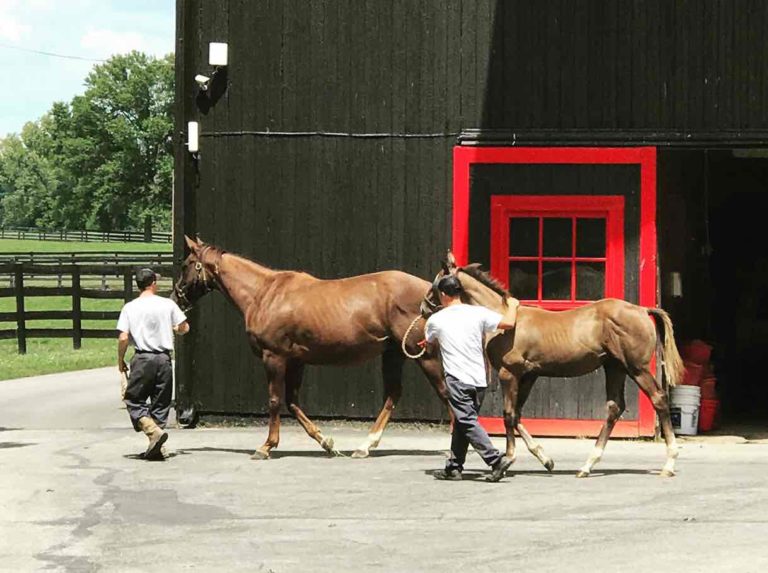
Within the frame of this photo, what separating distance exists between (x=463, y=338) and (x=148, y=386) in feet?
10.9

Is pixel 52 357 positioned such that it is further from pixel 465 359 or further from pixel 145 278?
pixel 465 359

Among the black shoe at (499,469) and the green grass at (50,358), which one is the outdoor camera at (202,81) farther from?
the green grass at (50,358)

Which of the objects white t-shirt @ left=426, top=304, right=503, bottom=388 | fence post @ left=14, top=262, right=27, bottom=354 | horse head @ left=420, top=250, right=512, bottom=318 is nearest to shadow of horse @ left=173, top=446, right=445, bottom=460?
horse head @ left=420, top=250, right=512, bottom=318

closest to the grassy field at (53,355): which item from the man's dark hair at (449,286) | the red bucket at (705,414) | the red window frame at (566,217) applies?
the red window frame at (566,217)

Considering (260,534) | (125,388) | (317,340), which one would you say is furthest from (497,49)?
(260,534)

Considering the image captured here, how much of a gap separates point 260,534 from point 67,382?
12972 millimetres

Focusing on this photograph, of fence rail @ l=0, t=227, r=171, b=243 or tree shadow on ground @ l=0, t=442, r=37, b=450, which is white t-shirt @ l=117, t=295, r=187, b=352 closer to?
tree shadow on ground @ l=0, t=442, r=37, b=450

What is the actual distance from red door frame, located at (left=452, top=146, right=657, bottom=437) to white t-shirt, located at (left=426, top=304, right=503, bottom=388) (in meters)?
3.93

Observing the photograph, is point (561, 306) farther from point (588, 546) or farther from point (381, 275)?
point (588, 546)

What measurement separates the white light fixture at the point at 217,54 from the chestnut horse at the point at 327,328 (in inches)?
128

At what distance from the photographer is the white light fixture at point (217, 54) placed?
1597 cm

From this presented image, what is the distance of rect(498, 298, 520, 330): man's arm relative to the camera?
12.0m

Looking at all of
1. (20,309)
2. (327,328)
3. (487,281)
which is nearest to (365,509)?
(487,281)

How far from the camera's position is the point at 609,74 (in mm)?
15578
